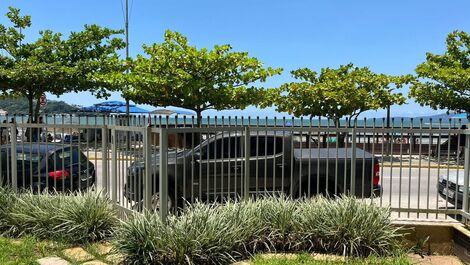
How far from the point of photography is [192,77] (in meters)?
19.7

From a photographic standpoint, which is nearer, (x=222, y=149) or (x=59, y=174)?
(x=222, y=149)

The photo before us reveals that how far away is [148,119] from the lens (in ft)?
23.0

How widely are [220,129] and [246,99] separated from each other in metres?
14.5

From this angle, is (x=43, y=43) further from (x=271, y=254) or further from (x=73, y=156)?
(x=271, y=254)

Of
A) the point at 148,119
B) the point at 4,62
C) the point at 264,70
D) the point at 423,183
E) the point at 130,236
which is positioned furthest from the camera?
the point at 4,62

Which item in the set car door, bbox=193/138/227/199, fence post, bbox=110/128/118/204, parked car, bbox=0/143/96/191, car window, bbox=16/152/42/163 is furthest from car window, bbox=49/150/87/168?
car door, bbox=193/138/227/199

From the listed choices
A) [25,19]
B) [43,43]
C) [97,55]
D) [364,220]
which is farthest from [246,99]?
[364,220]

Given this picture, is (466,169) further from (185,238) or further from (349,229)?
(185,238)

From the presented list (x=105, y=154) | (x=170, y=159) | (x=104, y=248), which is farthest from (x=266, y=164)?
(x=104, y=248)

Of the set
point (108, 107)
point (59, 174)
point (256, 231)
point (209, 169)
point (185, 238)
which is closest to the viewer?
point (185, 238)

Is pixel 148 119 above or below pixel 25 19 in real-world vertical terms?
below

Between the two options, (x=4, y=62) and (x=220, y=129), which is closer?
(x=220, y=129)

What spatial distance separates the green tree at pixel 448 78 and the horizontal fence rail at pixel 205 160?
44.6 ft

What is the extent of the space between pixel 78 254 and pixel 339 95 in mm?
17777
